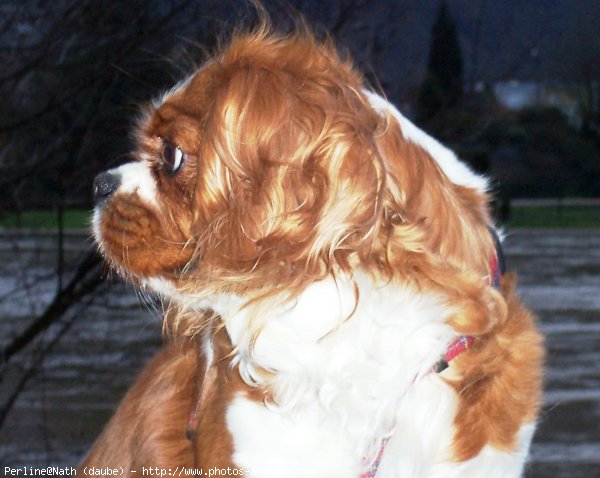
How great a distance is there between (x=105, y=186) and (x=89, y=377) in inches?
124

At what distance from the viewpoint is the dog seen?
222 centimetres

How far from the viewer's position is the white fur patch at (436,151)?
2348mm

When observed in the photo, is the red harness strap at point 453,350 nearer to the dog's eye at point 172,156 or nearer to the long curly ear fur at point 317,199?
the long curly ear fur at point 317,199

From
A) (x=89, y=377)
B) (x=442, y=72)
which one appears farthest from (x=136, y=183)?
(x=89, y=377)

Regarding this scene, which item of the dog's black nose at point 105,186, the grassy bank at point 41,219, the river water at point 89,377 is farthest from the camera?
the river water at point 89,377

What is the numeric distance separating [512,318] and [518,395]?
0.20 metres

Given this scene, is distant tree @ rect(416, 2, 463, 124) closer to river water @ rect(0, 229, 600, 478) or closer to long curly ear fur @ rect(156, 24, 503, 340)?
river water @ rect(0, 229, 600, 478)

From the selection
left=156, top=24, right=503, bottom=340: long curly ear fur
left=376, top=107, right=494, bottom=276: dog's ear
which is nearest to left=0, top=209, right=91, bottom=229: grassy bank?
left=156, top=24, right=503, bottom=340: long curly ear fur

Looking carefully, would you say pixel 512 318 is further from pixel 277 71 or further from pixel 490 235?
pixel 277 71

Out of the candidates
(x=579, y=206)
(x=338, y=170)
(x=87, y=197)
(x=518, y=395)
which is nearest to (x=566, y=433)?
(x=87, y=197)

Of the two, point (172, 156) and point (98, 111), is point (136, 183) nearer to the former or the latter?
point (172, 156)

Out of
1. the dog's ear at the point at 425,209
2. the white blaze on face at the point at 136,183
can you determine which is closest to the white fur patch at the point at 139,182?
the white blaze on face at the point at 136,183

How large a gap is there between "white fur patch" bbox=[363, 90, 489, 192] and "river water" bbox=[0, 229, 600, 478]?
5.46 feet

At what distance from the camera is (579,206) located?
1894 centimetres
